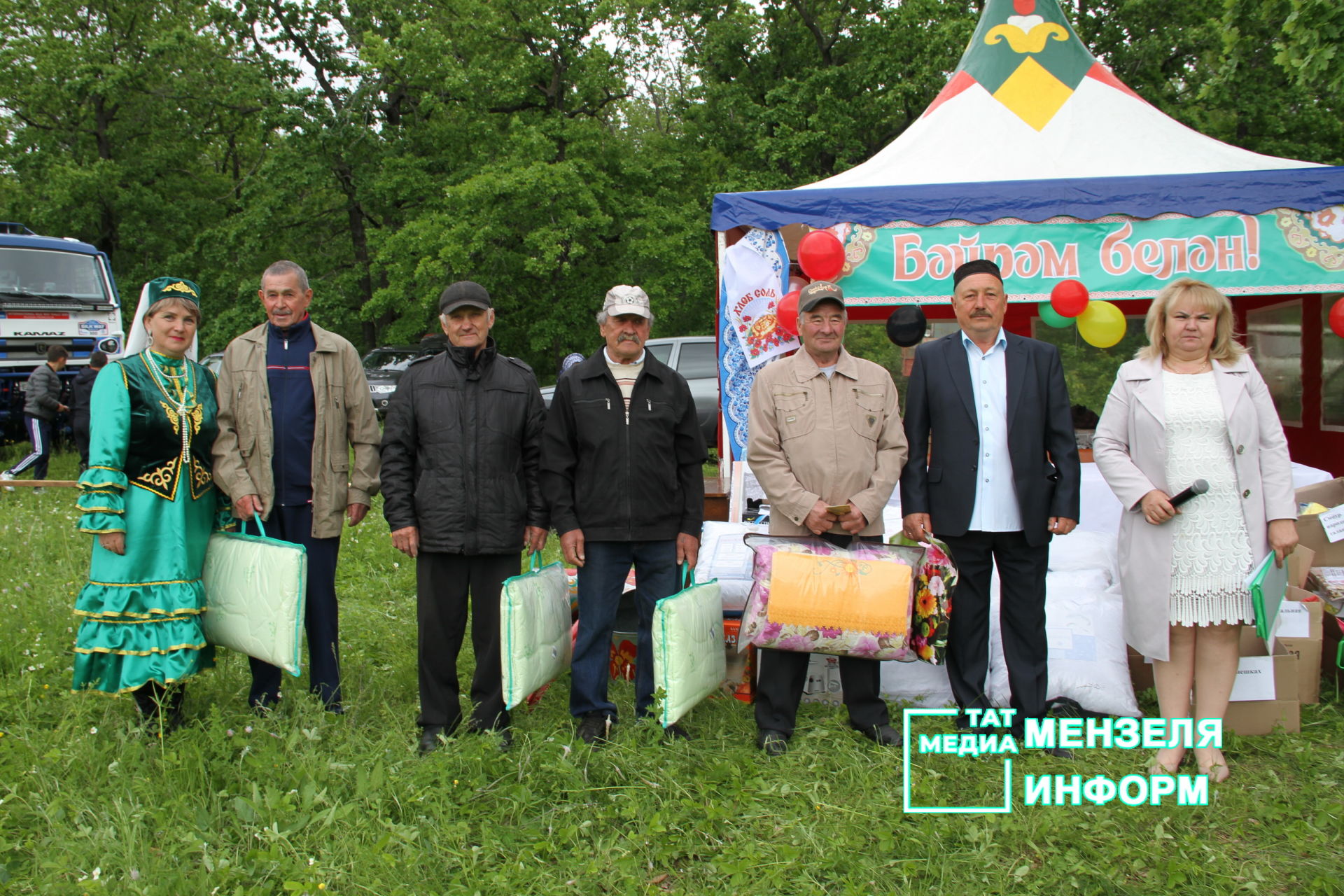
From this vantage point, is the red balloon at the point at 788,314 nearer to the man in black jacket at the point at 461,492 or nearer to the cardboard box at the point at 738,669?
the cardboard box at the point at 738,669

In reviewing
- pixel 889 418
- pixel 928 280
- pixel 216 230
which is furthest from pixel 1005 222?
pixel 216 230

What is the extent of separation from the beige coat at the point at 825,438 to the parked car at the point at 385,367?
40.2ft

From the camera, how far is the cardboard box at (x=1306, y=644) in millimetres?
3566

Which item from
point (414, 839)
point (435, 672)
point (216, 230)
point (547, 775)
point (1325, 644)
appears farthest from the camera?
point (216, 230)

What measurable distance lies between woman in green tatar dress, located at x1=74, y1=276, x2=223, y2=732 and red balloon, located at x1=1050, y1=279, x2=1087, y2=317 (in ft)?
13.9

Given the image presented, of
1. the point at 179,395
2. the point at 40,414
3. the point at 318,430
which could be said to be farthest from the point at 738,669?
the point at 40,414

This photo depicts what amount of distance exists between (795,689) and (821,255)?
2548 mm

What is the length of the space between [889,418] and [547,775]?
5.67 ft

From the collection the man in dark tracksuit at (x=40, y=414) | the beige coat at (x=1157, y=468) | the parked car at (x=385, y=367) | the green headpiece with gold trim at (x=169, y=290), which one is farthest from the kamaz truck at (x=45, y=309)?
the beige coat at (x=1157, y=468)

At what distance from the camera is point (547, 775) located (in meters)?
2.98

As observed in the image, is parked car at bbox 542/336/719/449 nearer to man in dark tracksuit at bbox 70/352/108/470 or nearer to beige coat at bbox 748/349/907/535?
man in dark tracksuit at bbox 70/352/108/470

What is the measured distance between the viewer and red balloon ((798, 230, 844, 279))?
16.1 feet

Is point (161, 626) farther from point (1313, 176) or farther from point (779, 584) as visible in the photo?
point (1313, 176)

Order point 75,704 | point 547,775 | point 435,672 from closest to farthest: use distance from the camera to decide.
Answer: point 547,775
point 435,672
point 75,704
